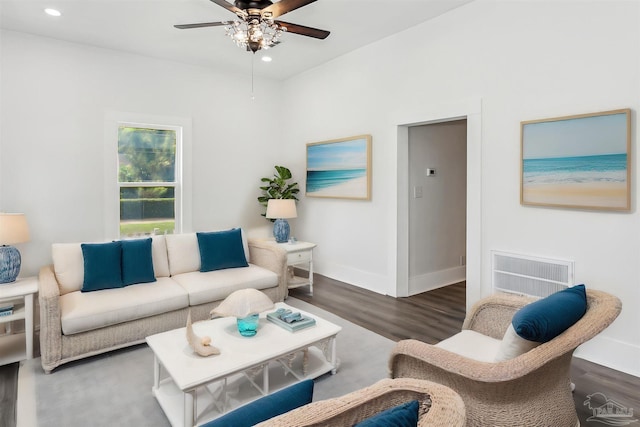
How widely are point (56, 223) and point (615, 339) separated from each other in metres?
5.41

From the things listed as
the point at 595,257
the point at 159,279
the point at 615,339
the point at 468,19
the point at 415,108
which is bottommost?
the point at 615,339

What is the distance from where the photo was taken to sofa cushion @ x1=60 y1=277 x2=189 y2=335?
9.27 ft

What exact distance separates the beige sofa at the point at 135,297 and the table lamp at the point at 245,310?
3.30 feet

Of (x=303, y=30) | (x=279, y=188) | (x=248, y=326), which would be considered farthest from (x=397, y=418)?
(x=279, y=188)

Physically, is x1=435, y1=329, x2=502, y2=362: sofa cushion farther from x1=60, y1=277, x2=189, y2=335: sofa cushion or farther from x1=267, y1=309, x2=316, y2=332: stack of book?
x1=60, y1=277, x2=189, y2=335: sofa cushion

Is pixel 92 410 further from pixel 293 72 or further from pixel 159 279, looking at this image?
pixel 293 72

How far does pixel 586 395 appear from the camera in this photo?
240 cm

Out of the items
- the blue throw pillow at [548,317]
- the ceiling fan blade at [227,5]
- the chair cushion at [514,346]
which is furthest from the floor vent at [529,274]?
the ceiling fan blade at [227,5]

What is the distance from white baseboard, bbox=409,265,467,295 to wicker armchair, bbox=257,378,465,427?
3.65 m

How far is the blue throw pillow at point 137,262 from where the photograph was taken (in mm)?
3424

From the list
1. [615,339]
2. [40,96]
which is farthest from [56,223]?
[615,339]

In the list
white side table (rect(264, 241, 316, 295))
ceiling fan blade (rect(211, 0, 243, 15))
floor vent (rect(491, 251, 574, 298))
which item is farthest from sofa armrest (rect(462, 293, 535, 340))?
ceiling fan blade (rect(211, 0, 243, 15))

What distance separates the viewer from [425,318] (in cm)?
379

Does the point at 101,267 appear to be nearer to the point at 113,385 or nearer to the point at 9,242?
the point at 9,242
